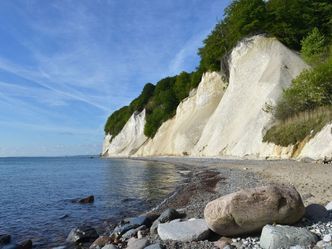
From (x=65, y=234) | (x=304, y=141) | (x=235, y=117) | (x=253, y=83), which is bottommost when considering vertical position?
(x=65, y=234)

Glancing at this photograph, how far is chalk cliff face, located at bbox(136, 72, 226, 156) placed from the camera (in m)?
60.9

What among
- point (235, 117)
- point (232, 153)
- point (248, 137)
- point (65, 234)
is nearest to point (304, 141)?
point (248, 137)

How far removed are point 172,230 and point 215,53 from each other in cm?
5275

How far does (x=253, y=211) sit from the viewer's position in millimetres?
A: 7531

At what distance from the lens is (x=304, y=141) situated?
2856 cm

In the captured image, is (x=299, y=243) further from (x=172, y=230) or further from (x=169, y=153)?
(x=169, y=153)

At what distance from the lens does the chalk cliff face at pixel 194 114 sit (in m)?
60.9

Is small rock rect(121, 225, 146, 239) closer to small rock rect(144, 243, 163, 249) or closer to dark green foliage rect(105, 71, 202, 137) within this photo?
small rock rect(144, 243, 163, 249)

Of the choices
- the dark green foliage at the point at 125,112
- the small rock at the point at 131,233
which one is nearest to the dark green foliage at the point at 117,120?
the dark green foliage at the point at 125,112

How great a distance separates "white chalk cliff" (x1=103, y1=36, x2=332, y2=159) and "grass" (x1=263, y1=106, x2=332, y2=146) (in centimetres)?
65

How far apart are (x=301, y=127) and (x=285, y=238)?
23980mm

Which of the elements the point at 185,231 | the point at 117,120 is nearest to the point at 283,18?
the point at 185,231

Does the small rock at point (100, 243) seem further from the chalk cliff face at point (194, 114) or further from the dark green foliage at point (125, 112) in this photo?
the dark green foliage at point (125, 112)

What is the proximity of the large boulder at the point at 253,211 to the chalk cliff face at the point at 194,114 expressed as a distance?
173 ft
